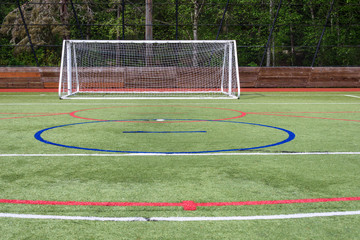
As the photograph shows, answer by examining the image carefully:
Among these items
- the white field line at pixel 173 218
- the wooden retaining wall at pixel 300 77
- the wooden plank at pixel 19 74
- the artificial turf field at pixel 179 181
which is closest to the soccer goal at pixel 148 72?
the wooden retaining wall at pixel 300 77

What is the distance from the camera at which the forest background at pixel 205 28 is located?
2433cm

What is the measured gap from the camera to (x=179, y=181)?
160 inches

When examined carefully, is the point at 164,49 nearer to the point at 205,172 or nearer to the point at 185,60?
the point at 185,60

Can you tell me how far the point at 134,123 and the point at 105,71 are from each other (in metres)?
11.2

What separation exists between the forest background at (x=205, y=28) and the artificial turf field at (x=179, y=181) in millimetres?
17217

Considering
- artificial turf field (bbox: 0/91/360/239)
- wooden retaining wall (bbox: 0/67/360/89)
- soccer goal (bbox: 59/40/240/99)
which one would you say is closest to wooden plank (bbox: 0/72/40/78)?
soccer goal (bbox: 59/40/240/99)

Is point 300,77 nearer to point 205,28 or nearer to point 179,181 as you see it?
point 205,28

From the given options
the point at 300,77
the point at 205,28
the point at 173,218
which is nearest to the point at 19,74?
the point at 300,77

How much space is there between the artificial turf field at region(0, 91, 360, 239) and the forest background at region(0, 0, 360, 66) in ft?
56.5

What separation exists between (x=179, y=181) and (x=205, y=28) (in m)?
25.8

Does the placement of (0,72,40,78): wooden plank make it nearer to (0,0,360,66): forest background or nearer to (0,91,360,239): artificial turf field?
(0,0,360,66): forest background

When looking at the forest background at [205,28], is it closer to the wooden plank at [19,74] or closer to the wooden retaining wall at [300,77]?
the wooden plank at [19,74]

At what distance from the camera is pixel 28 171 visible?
4.45 m

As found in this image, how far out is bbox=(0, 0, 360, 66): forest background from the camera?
24328mm
